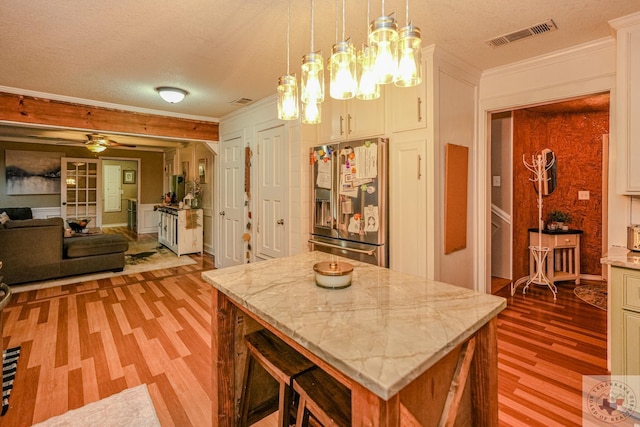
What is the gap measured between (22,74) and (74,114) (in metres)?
0.87

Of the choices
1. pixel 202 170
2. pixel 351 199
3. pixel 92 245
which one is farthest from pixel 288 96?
pixel 202 170

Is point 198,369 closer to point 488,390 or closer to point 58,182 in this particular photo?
point 488,390

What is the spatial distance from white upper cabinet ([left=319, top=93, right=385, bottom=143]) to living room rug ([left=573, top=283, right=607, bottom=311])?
3.17 metres

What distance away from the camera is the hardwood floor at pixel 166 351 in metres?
1.90

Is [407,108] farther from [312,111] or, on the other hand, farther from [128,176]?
[128,176]

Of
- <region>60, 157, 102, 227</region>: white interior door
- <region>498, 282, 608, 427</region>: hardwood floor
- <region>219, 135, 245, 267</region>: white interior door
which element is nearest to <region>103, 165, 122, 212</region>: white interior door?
<region>60, 157, 102, 227</region>: white interior door

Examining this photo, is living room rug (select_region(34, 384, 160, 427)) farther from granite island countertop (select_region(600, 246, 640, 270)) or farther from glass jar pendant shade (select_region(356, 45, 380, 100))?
granite island countertop (select_region(600, 246, 640, 270))

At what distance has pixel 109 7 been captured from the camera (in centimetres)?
197

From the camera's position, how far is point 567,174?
462cm

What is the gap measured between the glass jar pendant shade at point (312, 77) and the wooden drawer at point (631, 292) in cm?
209

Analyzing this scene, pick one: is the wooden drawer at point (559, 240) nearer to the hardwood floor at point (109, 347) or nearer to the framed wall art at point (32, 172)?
the hardwood floor at point (109, 347)

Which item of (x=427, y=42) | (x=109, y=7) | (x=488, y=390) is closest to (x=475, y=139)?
(x=427, y=42)

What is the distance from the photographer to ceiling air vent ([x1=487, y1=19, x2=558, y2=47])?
2178mm

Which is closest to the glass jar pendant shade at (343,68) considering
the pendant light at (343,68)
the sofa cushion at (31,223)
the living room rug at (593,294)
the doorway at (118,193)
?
the pendant light at (343,68)
